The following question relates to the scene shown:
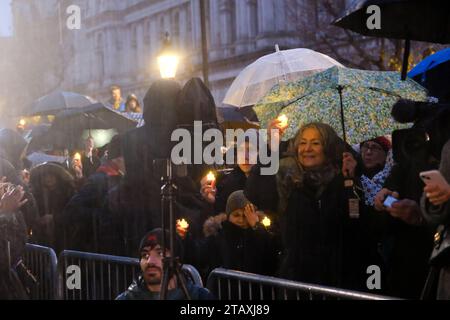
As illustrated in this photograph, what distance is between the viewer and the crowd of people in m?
5.10

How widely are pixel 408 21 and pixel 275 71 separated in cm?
354

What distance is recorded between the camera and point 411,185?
505 centimetres

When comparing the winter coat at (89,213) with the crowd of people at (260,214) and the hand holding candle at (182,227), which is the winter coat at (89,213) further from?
the hand holding candle at (182,227)

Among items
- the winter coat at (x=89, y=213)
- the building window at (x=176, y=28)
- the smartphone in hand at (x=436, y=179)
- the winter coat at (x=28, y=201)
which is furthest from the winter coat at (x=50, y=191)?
the building window at (x=176, y=28)

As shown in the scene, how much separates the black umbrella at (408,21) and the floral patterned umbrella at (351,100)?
0.68 m

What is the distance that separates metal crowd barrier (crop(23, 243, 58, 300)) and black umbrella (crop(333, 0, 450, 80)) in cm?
307

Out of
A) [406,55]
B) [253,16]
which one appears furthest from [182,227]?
[253,16]

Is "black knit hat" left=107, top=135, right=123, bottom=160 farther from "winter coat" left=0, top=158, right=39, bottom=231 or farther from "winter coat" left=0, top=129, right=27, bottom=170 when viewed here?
"winter coat" left=0, top=129, right=27, bottom=170

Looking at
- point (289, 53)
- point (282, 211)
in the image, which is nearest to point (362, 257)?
point (282, 211)

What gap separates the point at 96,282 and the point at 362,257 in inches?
85.7

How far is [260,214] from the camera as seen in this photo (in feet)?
20.5

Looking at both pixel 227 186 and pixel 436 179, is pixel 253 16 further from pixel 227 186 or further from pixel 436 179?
pixel 436 179

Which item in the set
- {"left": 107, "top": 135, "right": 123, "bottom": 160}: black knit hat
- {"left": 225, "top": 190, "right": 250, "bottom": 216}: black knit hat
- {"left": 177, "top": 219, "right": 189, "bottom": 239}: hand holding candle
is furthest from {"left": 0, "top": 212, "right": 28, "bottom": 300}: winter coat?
{"left": 225, "top": 190, "right": 250, "bottom": 216}: black knit hat

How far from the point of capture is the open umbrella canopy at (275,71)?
8837 millimetres
